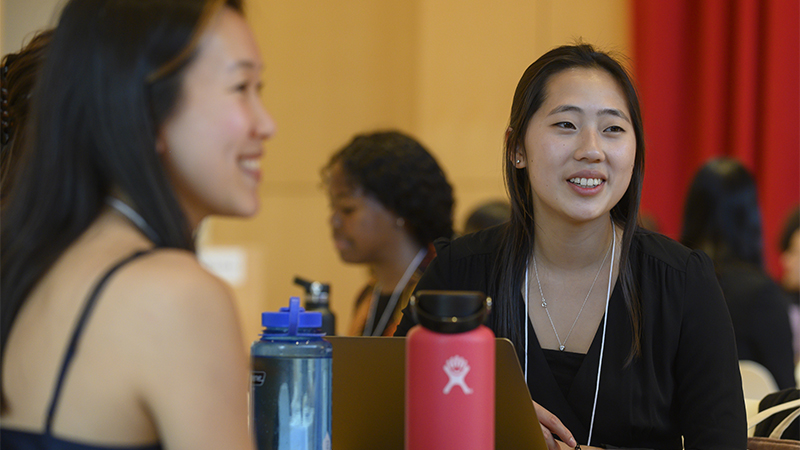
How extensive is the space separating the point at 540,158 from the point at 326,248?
137 inches

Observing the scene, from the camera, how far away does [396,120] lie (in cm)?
492

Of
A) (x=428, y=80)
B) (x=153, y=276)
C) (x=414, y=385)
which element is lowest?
(x=414, y=385)

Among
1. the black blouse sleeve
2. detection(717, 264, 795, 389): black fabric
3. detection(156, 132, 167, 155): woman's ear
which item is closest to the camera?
detection(156, 132, 167, 155): woman's ear

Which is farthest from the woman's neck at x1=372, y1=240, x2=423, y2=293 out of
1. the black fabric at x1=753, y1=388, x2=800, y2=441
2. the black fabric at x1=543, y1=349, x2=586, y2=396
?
the black fabric at x1=753, y1=388, x2=800, y2=441

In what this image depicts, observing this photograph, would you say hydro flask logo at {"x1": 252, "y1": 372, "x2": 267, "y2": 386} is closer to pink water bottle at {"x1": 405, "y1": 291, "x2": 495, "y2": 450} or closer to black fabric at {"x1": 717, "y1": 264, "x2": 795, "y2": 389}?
pink water bottle at {"x1": 405, "y1": 291, "x2": 495, "y2": 450}

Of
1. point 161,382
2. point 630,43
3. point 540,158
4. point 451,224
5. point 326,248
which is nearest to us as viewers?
point 161,382

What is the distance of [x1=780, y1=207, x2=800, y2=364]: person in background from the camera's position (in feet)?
11.8

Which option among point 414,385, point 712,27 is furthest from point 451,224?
point 712,27

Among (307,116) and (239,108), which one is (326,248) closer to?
(307,116)

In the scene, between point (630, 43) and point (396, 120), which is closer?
point (630, 43)

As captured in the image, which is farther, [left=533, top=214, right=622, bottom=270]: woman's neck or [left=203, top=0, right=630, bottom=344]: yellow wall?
[left=203, top=0, right=630, bottom=344]: yellow wall

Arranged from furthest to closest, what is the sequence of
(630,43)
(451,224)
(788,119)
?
(630,43), (788,119), (451,224)

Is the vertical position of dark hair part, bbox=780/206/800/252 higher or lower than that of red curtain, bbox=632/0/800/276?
lower

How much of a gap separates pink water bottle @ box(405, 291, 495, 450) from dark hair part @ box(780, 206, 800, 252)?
10.5 ft
